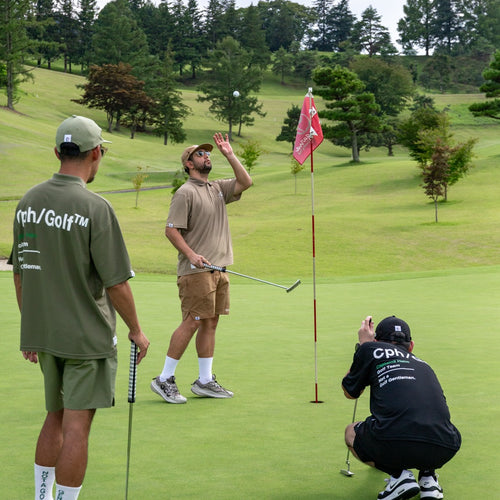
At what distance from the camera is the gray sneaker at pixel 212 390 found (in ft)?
21.7

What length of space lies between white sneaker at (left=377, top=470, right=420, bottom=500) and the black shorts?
7 centimetres

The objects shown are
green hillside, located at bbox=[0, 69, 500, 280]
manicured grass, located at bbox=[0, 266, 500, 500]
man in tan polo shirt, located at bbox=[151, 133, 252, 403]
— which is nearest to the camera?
manicured grass, located at bbox=[0, 266, 500, 500]

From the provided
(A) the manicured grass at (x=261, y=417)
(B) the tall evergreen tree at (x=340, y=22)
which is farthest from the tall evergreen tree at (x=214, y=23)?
(A) the manicured grass at (x=261, y=417)

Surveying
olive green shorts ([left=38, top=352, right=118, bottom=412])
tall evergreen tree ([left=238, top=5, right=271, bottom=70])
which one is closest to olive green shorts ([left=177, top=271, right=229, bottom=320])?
olive green shorts ([left=38, top=352, right=118, bottom=412])

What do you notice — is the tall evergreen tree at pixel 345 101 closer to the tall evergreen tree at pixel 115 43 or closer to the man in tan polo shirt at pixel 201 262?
the tall evergreen tree at pixel 115 43

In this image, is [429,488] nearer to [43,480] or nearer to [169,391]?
[43,480]

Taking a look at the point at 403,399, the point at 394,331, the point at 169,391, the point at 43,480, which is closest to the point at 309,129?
the point at 169,391

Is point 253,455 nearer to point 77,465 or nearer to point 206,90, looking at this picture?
point 77,465

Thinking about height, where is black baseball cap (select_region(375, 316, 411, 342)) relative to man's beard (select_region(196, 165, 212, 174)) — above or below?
below

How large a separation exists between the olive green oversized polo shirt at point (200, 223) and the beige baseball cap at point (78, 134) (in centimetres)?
274

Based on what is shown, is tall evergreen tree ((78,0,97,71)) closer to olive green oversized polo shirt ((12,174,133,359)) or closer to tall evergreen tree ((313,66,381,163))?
tall evergreen tree ((313,66,381,163))

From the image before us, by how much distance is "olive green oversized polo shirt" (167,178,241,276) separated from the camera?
665cm

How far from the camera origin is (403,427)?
4.12 meters

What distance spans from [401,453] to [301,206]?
137 feet
